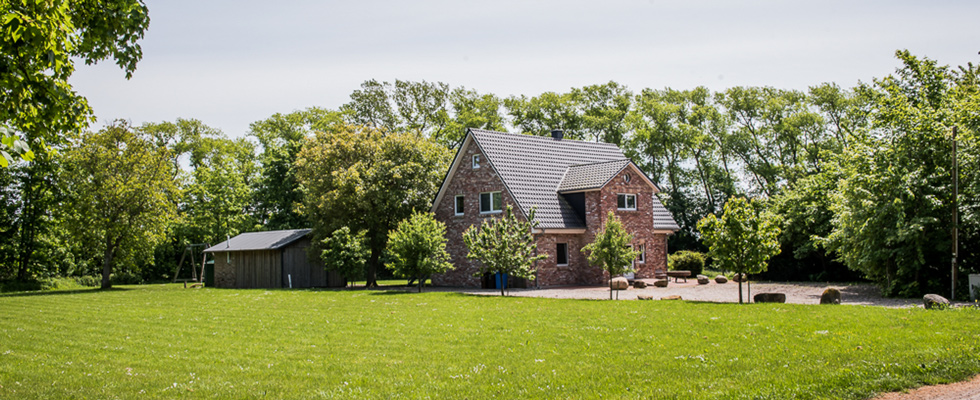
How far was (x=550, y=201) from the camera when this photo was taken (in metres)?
33.1

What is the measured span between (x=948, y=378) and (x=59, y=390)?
1071 centimetres

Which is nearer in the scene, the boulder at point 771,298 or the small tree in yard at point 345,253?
the boulder at point 771,298

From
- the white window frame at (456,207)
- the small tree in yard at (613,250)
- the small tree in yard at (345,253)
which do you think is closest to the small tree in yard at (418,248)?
the small tree in yard at (345,253)

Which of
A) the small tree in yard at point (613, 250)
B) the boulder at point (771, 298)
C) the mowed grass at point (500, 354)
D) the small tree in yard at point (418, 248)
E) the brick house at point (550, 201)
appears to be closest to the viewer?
the mowed grass at point (500, 354)

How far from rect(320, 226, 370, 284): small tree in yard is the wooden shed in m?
4.88

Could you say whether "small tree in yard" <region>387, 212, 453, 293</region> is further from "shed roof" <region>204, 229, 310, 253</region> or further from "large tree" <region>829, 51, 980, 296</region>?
"large tree" <region>829, 51, 980, 296</region>

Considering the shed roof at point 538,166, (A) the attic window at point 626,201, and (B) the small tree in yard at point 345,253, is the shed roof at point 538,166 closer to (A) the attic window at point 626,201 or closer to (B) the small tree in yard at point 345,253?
(A) the attic window at point 626,201

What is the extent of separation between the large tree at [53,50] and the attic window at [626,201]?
Result: 2598 cm

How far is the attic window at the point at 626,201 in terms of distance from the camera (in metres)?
33.4

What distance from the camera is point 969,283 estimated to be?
65.2 feet

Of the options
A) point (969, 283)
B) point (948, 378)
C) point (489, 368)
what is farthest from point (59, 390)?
point (969, 283)

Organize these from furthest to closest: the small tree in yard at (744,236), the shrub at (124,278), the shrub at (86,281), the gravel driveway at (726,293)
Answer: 1. the shrub at (124,278)
2. the shrub at (86,281)
3. the gravel driveway at (726,293)
4. the small tree in yard at (744,236)

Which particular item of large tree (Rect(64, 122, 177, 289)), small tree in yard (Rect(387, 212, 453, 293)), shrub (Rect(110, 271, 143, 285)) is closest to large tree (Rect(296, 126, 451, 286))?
small tree in yard (Rect(387, 212, 453, 293))

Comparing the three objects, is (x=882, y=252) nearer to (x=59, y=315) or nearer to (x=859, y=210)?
(x=859, y=210)
